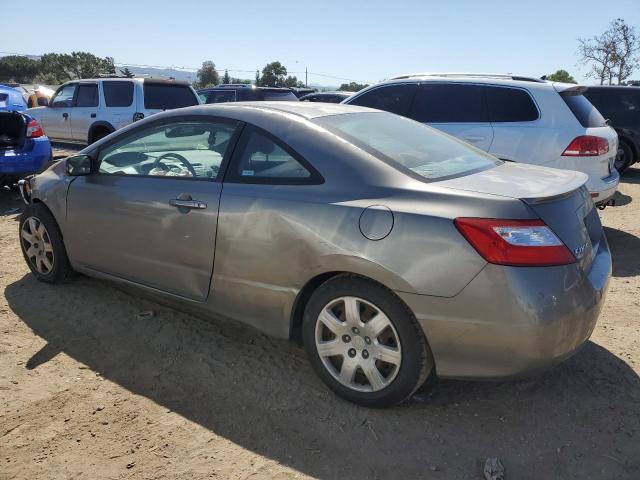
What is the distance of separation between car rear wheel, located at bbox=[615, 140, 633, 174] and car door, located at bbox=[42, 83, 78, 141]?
10837mm

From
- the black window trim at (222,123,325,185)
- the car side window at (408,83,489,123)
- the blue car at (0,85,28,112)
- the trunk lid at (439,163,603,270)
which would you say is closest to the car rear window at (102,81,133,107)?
the blue car at (0,85,28,112)

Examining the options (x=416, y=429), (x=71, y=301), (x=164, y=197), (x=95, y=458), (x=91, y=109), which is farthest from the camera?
(x=91, y=109)

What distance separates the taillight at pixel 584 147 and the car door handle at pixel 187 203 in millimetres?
4006

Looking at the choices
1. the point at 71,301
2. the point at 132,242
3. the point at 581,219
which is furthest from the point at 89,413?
the point at 581,219

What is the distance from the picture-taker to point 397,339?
8.65 ft

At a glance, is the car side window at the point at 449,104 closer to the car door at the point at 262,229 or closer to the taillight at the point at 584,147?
the taillight at the point at 584,147

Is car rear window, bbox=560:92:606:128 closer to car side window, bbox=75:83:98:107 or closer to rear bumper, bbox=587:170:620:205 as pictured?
rear bumper, bbox=587:170:620:205

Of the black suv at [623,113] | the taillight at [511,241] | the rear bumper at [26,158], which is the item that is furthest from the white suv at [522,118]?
the black suv at [623,113]

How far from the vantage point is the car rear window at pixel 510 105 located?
19.0 ft

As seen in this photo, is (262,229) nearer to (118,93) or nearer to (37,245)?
(37,245)

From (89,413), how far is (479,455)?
1.96 m

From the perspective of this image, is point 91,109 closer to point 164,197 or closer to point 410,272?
point 164,197

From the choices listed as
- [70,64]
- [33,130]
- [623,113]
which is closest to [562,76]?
[623,113]

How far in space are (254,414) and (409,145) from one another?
69.0 inches
